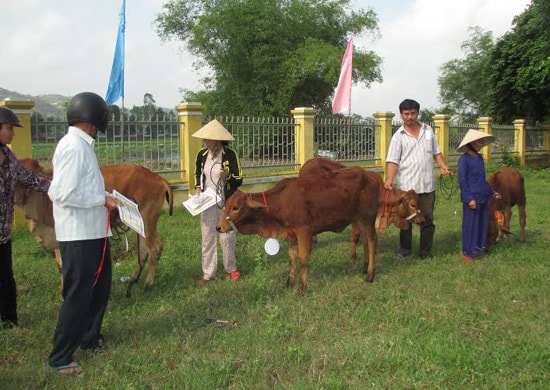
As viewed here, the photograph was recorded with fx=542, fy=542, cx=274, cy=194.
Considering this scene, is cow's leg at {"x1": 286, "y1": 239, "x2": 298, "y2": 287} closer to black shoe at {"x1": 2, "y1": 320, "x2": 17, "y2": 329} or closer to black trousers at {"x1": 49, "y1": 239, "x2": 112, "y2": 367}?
black trousers at {"x1": 49, "y1": 239, "x2": 112, "y2": 367}

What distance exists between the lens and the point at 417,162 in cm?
704

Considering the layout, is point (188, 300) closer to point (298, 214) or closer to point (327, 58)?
point (298, 214)

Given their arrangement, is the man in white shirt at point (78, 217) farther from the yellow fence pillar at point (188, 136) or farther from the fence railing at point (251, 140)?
the yellow fence pillar at point (188, 136)

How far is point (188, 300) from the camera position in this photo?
18.1ft

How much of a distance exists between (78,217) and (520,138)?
2126 cm

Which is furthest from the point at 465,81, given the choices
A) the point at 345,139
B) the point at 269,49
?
the point at 345,139

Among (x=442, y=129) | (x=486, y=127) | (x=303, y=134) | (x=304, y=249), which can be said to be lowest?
(x=304, y=249)

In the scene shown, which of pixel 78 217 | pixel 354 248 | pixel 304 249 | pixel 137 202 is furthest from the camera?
pixel 354 248

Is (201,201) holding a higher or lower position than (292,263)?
higher

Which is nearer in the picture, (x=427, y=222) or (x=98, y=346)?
(x=98, y=346)

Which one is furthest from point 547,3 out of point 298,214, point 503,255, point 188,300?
point 188,300

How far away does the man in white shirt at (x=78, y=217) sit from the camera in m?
3.58

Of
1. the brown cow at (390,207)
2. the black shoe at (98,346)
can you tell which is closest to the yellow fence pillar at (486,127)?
the brown cow at (390,207)

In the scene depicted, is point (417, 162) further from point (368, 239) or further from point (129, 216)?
point (129, 216)
